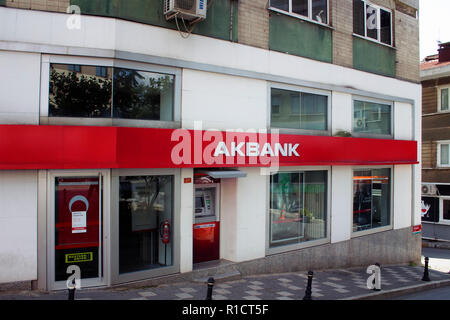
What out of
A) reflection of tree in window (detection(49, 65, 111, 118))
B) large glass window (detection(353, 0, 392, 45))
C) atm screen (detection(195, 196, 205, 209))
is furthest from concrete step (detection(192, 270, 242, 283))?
large glass window (detection(353, 0, 392, 45))

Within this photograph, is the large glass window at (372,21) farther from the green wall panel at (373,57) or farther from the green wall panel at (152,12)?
the green wall panel at (152,12)

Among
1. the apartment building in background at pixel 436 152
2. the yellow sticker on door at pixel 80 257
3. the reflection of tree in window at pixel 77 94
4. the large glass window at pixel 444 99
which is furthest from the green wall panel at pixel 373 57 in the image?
the large glass window at pixel 444 99

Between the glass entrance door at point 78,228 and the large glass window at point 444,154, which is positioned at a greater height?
the large glass window at point 444,154

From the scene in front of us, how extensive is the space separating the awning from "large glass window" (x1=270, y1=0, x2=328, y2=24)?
4.58 metres

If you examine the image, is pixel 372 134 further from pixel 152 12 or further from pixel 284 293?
pixel 152 12

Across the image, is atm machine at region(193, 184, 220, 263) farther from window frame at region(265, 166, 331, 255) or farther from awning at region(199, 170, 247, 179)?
window frame at region(265, 166, 331, 255)

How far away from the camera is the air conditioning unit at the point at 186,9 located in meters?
7.94

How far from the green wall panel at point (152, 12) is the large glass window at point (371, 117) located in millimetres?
5437

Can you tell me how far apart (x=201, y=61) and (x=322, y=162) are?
13.9 ft

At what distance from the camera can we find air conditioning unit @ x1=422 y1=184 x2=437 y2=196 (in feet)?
76.2

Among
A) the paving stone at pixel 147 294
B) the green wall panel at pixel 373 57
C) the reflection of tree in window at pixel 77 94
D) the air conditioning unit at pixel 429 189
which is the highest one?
the green wall panel at pixel 373 57

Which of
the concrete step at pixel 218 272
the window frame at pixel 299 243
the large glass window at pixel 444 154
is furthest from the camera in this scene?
the large glass window at pixel 444 154

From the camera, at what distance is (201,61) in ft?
28.8

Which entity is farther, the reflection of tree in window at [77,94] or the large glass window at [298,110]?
the large glass window at [298,110]
